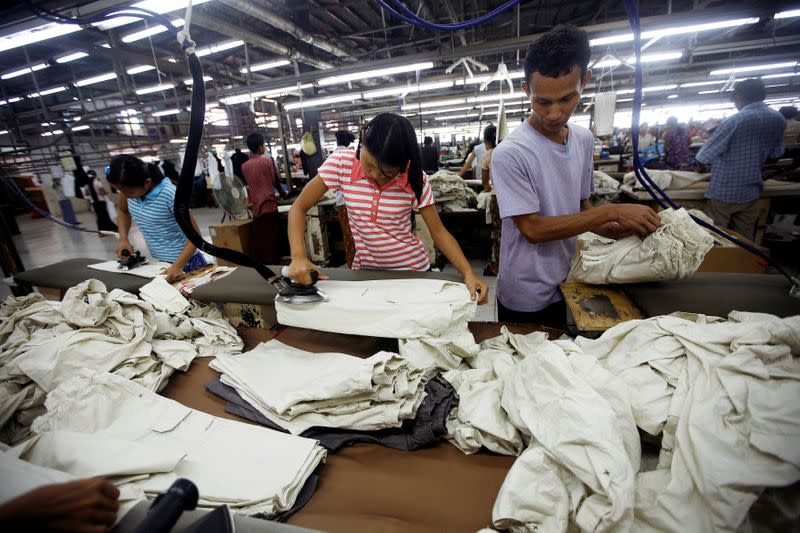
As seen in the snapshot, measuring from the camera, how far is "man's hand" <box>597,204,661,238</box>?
50.8 inches

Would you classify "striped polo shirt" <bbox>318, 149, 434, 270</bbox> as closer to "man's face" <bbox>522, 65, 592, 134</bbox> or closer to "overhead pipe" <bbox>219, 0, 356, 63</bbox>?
"man's face" <bbox>522, 65, 592, 134</bbox>

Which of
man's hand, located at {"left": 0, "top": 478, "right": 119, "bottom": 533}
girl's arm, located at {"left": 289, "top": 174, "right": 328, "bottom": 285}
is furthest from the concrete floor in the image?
man's hand, located at {"left": 0, "top": 478, "right": 119, "bottom": 533}

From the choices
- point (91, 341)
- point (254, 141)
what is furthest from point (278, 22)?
point (91, 341)

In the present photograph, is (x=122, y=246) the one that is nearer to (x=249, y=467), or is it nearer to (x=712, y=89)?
(x=249, y=467)

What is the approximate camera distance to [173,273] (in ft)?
6.56

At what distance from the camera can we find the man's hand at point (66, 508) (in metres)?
0.41

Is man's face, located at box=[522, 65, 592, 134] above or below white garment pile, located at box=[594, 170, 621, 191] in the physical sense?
above

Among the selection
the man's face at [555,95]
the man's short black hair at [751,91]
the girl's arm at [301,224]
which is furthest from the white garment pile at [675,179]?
the girl's arm at [301,224]

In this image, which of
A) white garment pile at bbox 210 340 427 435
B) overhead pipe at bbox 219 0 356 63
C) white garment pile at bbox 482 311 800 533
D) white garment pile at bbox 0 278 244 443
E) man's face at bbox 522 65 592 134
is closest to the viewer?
white garment pile at bbox 482 311 800 533

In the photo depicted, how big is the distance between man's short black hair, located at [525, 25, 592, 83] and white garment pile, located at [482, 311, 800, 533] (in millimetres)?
916

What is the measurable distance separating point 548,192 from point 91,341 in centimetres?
183

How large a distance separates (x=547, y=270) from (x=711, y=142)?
399 cm

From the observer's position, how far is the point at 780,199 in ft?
14.2

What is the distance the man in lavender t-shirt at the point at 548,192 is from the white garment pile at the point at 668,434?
56 centimetres
